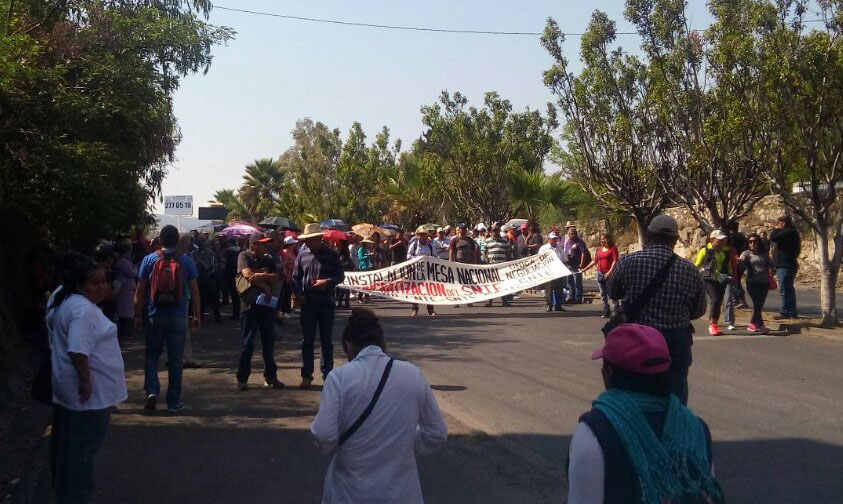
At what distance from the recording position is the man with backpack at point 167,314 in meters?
9.05

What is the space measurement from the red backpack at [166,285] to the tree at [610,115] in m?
15.0

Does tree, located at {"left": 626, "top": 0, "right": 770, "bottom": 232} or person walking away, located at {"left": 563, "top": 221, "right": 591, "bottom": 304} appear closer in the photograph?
tree, located at {"left": 626, "top": 0, "right": 770, "bottom": 232}

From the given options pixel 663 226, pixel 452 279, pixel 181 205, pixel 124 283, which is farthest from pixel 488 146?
pixel 663 226

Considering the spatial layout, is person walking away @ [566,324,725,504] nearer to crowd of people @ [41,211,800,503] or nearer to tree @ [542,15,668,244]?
crowd of people @ [41,211,800,503]

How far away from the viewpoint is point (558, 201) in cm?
3931

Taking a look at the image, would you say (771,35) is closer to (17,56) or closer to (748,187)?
(748,187)

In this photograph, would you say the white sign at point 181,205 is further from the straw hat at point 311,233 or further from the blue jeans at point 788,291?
the straw hat at point 311,233

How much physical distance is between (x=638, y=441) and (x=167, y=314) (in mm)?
7051

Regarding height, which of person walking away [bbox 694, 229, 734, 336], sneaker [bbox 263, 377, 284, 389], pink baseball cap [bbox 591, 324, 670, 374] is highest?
person walking away [bbox 694, 229, 734, 336]

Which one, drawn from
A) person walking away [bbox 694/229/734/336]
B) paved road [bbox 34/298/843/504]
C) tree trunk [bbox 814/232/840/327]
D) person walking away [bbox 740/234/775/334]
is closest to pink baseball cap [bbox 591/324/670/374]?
paved road [bbox 34/298/843/504]

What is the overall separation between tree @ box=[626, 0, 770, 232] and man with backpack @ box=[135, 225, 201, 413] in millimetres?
10413

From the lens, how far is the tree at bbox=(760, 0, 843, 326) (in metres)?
14.6

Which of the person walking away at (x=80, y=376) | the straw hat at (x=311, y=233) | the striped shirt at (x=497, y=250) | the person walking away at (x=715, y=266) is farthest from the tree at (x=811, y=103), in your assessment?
the person walking away at (x=80, y=376)

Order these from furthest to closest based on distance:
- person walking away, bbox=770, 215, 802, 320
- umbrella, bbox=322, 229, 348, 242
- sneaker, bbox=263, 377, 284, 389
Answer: person walking away, bbox=770, 215, 802, 320
umbrella, bbox=322, 229, 348, 242
sneaker, bbox=263, 377, 284, 389
